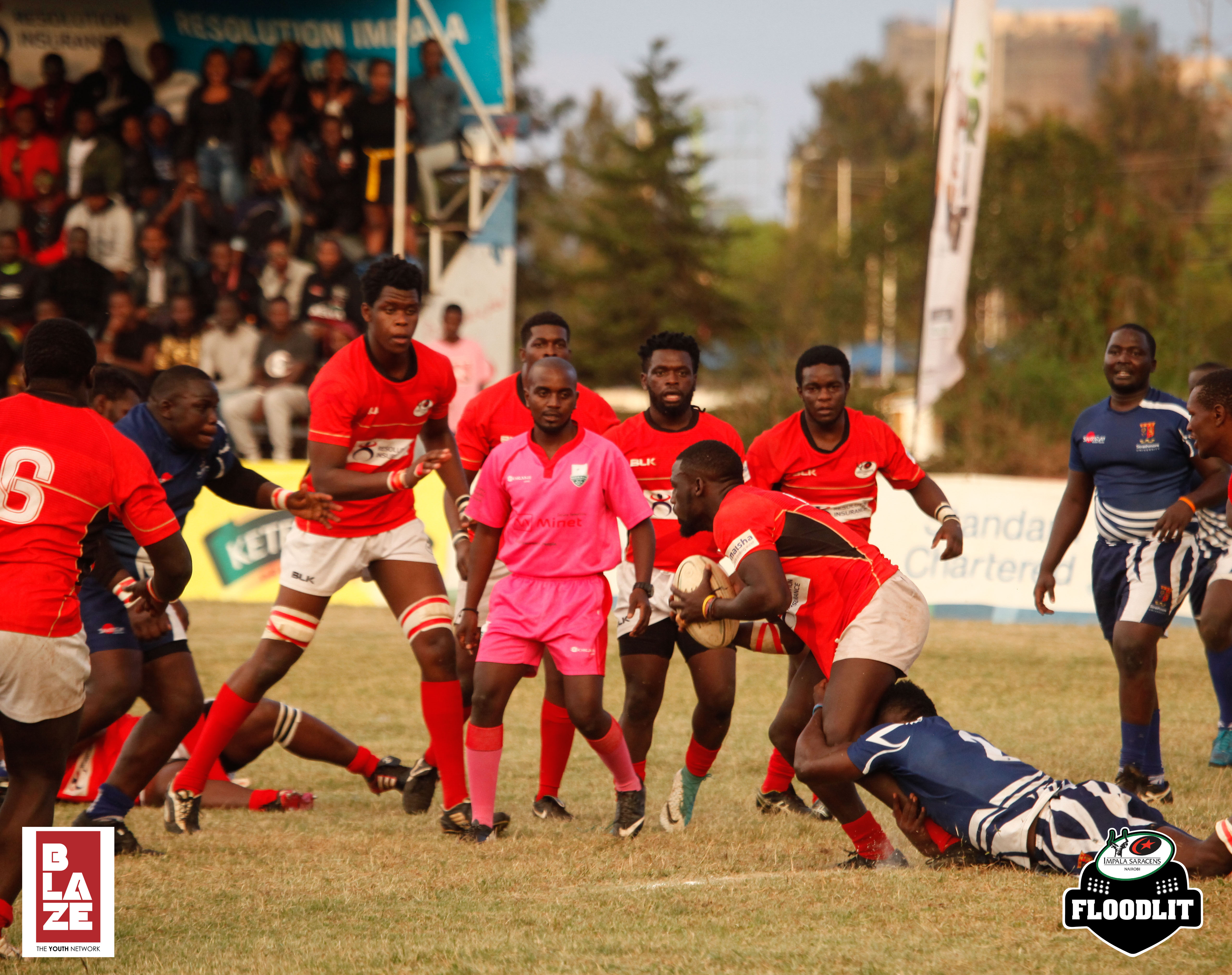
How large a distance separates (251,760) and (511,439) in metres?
2.35

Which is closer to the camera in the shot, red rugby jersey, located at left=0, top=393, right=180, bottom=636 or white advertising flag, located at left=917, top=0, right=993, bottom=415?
red rugby jersey, located at left=0, top=393, right=180, bottom=636

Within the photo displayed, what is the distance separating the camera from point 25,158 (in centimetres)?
2020

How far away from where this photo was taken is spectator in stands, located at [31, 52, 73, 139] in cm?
2047

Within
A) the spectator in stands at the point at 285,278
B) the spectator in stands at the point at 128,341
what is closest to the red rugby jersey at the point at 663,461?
the spectator in stands at the point at 128,341

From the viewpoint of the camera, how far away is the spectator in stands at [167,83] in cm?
2089

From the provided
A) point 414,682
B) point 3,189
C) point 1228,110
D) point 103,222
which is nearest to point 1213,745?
point 414,682

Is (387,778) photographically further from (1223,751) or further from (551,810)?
(1223,751)

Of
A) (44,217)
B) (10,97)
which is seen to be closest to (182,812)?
(44,217)

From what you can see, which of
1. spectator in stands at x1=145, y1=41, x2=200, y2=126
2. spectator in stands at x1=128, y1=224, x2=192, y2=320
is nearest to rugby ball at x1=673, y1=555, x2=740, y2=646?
spectator in stands at x1=128, y1=224, x2=192, y2=320

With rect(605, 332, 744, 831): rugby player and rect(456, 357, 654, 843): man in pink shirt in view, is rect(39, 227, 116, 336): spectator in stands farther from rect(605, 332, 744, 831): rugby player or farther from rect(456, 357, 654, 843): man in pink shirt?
rect(456, 357, 654, 843): man in pink shirt

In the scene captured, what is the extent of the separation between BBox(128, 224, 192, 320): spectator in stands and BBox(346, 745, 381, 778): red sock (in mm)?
12942

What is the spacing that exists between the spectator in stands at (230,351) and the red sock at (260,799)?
11.4 metres

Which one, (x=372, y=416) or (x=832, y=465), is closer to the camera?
(x=372, y=416)

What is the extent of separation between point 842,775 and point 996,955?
125 cm
